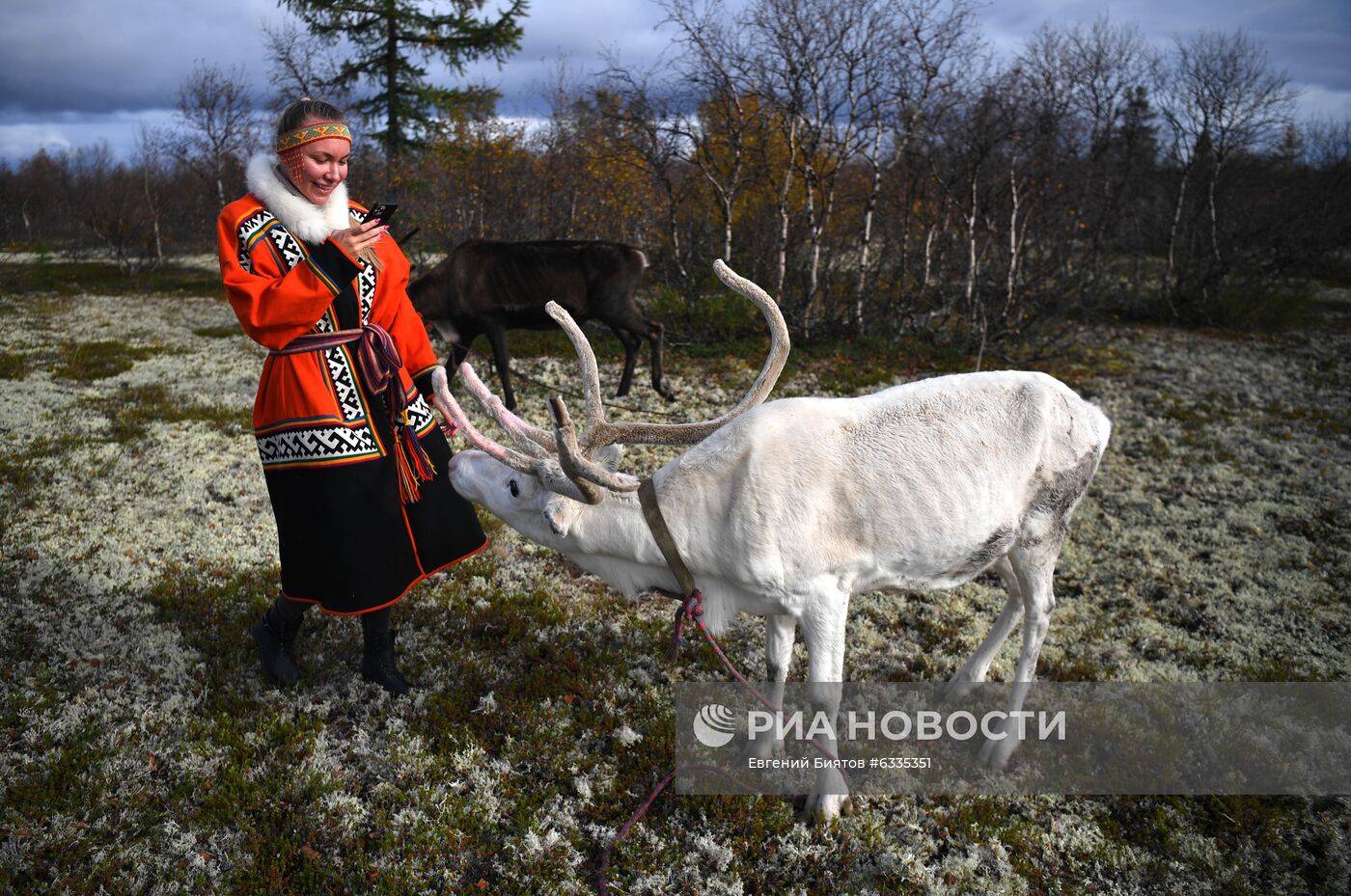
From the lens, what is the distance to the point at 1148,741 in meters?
3.36

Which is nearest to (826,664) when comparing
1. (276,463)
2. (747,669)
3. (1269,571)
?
(747,669)

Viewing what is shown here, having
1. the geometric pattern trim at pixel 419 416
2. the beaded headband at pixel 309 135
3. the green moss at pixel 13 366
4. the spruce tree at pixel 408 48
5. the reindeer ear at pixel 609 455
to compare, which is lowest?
the green moss at pixel 13 366

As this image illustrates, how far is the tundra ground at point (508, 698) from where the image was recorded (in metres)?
2.70

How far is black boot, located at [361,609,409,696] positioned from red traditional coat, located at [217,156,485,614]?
458 mm

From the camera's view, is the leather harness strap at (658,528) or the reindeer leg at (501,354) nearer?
the leather harness strap at (658,528)

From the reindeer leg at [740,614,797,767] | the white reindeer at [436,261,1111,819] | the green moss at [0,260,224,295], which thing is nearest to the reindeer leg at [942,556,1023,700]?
the white reindeer at [436,261,1111,819]

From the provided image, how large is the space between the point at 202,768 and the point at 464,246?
5969mm

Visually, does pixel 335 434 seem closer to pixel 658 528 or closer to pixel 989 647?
pixel 658 528

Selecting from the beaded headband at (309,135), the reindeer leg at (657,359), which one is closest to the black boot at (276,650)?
the beaded headband at (309,135)

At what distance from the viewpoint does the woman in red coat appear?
2.53 meters

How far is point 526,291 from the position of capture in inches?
307

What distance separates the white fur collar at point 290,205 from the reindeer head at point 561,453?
27.3 inches

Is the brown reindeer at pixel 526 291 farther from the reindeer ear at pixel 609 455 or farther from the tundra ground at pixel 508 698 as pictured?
the reindeer ear at pixel 609 455

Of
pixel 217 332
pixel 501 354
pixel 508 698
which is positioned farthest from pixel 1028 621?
pixel 217 332
